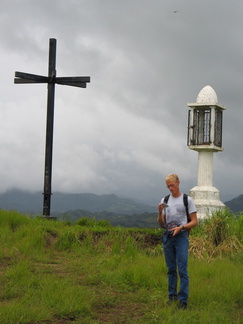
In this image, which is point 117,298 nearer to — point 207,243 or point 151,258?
point 151,258

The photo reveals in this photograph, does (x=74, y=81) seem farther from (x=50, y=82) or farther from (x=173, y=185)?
(x=173, y=185)

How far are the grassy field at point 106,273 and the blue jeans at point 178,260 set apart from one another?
8.1 inches

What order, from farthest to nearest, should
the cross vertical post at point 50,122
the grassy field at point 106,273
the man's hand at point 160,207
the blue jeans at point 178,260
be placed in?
the cross vertical post at point 50,122
the man's hand at point 160,207
the blue jeans at point 178,260
the grassy field at point 106,273

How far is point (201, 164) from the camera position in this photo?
1312 cm

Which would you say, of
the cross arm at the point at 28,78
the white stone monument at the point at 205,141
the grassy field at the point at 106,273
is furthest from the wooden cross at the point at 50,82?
the white stone monument at the point at 205,141

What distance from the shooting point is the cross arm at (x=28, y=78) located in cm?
1277

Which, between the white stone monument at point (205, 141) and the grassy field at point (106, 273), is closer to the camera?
the grassy field at point (106, 273)

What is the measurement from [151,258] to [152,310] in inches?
113

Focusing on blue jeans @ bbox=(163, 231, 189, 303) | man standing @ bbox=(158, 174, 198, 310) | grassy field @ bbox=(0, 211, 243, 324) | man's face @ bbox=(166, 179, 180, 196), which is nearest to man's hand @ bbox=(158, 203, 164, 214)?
man standing @ bbox=(158, 174, 198, 310)

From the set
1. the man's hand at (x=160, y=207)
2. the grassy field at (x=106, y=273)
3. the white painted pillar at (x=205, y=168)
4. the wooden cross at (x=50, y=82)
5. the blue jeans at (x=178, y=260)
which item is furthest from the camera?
the white painted pillar at (x=205, y=168)

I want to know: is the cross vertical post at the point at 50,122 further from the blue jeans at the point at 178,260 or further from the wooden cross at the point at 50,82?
the blue jeans at the point at 178,260

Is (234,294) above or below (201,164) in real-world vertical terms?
below

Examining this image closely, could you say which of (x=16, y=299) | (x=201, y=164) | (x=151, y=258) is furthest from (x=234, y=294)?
(x=201, y=164)

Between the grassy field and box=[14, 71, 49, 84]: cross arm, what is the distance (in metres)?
3.47
